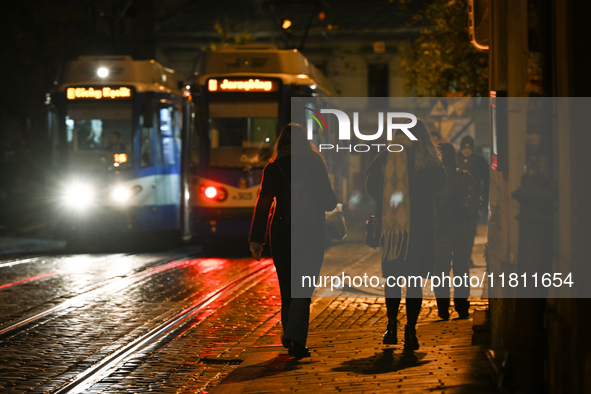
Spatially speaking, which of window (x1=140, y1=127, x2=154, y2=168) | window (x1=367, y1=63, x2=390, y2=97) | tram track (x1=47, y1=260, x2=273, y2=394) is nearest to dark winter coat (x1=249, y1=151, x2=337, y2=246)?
tram track (x1=47, y1=260, x2=273, y2=394)

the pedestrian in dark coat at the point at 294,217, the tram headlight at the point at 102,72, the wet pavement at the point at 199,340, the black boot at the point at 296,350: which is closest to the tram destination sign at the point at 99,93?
the tram headlight at the point at 102,72

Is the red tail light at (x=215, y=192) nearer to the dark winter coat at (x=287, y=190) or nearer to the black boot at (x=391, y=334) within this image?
the dark winter coat at (x=287, y=190)

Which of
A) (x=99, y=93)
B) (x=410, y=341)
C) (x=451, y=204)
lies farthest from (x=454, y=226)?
(x=99, y=93)

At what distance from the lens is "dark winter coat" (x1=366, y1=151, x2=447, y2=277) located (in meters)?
6.65

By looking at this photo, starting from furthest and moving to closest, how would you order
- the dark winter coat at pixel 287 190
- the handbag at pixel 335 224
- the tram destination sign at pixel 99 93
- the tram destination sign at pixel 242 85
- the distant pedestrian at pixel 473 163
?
1. the tram destination sign at pixel 99 93
2. the tram destination sign at pixel 242 85
3. the distant pedestrian at pixel 473 163
4. the handbag at pixel 335 224
5. the dark winter coat at pixel 287 190

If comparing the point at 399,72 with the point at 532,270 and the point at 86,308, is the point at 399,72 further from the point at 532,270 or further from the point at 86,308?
the point at 532,270

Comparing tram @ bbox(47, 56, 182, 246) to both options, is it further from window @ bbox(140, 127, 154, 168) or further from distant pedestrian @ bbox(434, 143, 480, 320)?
distant pedestrian @ bbox(434, 143, 480, 320)

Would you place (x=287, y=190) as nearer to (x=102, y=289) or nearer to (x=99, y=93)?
(x=102, y=289)

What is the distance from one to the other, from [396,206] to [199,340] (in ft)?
7.73

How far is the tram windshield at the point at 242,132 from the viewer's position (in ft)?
49.3

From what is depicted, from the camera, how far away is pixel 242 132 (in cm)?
1519

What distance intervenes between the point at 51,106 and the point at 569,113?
13.7 metres

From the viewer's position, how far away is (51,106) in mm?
16797

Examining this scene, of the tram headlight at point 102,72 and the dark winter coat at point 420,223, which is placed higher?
the tram headlight at point 102,72
